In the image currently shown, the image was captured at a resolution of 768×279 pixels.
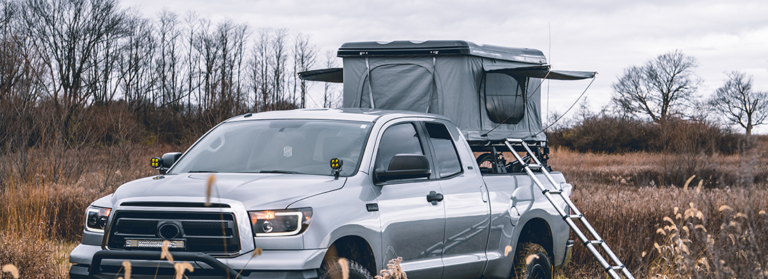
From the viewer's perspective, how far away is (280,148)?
20.5 feet

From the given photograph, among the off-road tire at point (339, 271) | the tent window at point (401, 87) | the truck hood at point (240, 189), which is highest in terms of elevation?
the tent window at point (401, 87)

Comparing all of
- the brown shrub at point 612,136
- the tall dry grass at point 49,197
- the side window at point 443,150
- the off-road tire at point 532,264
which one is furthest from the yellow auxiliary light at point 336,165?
the brown shrub at point 612,136

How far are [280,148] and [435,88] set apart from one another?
3840mm

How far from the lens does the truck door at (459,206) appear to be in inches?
259

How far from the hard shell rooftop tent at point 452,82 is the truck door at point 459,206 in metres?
1.94

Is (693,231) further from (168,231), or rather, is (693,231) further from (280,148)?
(168,231)

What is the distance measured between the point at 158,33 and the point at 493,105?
5486 centimetres

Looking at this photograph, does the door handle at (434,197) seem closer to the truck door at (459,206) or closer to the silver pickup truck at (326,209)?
the silver pickup truck at (326,209)

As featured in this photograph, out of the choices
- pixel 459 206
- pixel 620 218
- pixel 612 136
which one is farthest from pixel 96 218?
pixel 612 136

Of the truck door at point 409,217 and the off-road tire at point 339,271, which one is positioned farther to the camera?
the truck door at point 409,217

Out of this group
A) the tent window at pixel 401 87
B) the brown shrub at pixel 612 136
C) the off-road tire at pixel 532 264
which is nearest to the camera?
the off-road tire at pixel 532 264

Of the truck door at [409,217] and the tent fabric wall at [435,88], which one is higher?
the tent fabric wall at [435,88]

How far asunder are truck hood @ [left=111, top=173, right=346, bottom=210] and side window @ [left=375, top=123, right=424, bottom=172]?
0.82 meters

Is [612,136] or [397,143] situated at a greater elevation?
[397,143]
